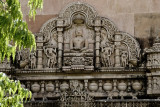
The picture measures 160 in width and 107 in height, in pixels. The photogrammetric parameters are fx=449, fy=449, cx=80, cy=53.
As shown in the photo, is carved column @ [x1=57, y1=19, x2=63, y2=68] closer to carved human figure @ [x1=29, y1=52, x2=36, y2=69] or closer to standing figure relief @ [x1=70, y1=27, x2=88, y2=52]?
standing figure relief @ [x1=70, y1=27, x2=88, y2=52]

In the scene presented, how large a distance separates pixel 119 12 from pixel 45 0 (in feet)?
8.08

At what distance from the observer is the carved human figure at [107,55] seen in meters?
13.9

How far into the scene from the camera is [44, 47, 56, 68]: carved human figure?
45.9 feet

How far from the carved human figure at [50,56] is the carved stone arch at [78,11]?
0.98 m

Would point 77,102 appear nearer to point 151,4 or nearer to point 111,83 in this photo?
point 111,83

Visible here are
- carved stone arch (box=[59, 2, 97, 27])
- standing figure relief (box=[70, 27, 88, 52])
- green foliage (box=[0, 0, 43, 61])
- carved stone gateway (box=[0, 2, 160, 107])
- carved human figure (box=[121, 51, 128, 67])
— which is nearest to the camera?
green foliage (box=[0, 0, 43, 61])

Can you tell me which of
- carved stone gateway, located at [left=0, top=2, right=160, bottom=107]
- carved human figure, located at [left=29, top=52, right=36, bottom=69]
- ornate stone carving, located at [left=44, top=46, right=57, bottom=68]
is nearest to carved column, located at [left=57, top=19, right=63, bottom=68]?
carved stone gateway, located at [left=0, top=2, right=160, bottom=107]

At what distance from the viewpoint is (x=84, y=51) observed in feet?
45.8

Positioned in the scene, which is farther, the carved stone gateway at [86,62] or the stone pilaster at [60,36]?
the stone pilaster at [60,36]

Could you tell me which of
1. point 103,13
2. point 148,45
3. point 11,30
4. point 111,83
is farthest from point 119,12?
point 11,30

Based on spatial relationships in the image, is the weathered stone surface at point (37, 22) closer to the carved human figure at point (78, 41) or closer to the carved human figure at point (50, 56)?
the carved human figure at point (50, 56)

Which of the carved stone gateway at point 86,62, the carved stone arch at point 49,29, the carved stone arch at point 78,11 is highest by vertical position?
the carved stone arch at point 78,11

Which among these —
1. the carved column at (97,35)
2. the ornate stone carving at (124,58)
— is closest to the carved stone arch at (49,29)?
the carved column at (97,35)

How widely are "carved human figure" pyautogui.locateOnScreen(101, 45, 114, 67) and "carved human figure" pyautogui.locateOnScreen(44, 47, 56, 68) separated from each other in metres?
1.52
